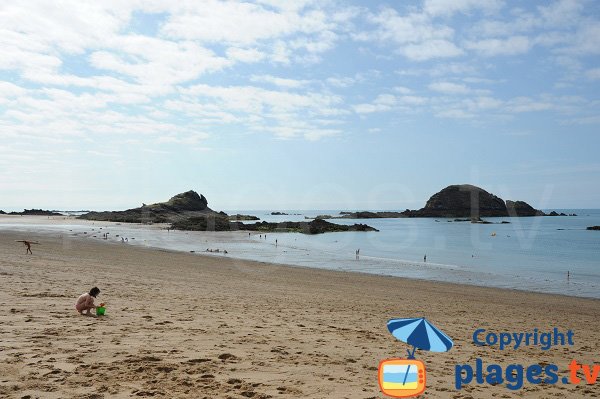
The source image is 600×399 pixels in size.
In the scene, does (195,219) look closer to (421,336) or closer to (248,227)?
(248,227)

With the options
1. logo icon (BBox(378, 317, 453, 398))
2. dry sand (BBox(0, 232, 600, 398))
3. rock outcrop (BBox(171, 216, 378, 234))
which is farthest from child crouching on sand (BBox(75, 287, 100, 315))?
rock outcrop (BBox(171, 216, 378, 234))

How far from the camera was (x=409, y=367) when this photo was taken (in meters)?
7.86

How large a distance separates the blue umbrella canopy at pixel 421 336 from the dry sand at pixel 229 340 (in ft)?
2.89

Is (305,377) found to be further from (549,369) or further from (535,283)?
(535,283)

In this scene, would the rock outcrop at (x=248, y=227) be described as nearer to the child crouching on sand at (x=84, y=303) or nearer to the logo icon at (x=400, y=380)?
the child crouching on sand at (x=84, y=303)

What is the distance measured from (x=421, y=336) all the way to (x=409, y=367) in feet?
1.97

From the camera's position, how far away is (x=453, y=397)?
786cm

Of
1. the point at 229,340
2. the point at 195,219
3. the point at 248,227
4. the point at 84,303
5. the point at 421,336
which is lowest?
the point at 229,340

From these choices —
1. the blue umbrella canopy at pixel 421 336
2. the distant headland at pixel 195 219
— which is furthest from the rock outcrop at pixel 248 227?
the blue umbrella canopy at pixel 421 336

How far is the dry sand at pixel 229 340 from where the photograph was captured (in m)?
7.57

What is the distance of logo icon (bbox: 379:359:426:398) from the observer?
24.8ft

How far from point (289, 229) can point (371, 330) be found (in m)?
104

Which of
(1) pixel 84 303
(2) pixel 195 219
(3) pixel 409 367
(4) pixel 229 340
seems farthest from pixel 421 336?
(2) pixel 195 219

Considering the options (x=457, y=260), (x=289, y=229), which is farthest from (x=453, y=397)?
(x=289, y=229)
